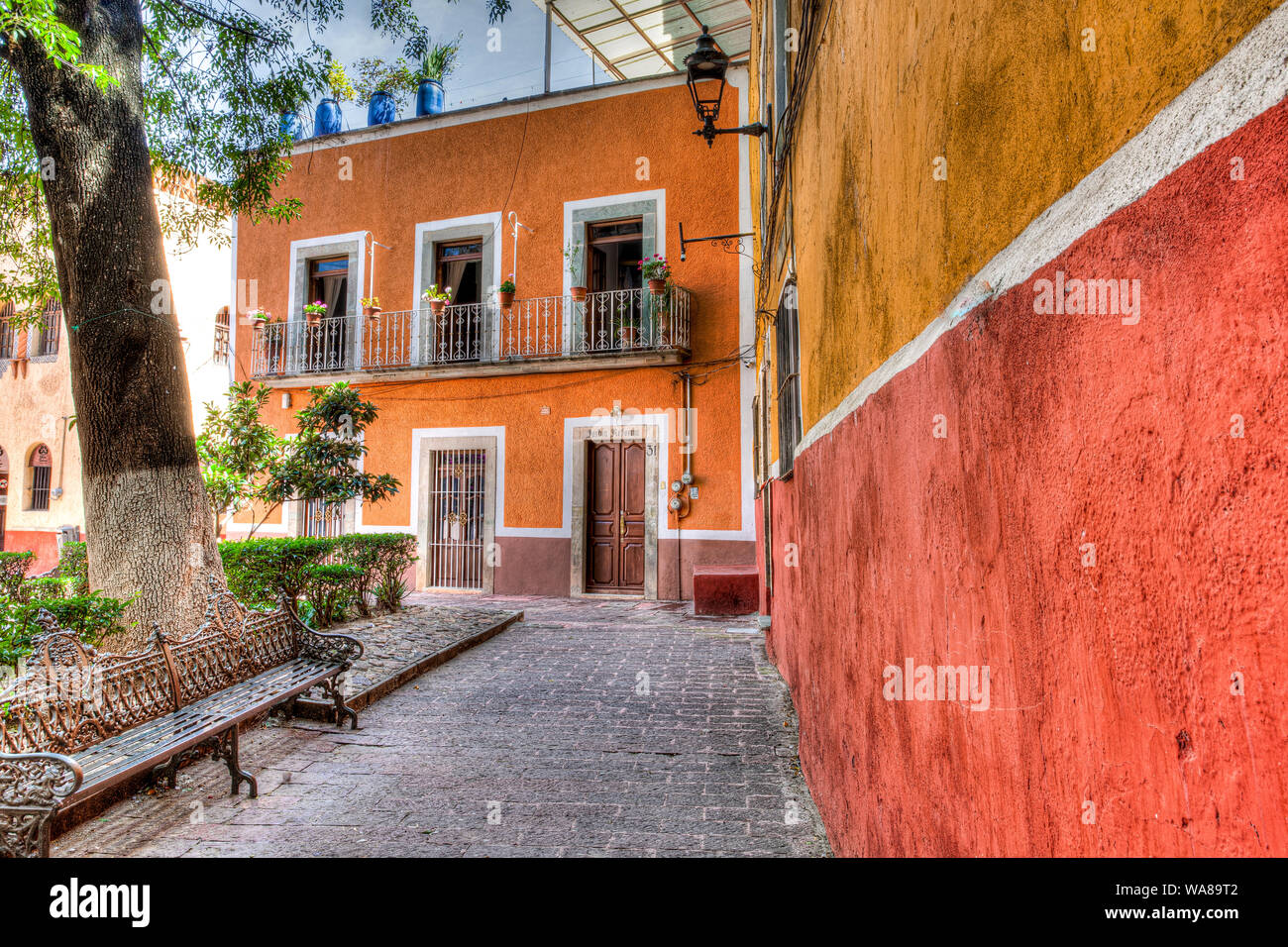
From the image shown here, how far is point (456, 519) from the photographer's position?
43.4ft

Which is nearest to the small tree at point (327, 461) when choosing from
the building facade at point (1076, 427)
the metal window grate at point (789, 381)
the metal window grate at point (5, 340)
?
the metal window grate at point (789, 381)

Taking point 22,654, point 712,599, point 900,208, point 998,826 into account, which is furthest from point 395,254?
point 998,826

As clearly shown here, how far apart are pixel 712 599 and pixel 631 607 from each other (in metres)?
1.50

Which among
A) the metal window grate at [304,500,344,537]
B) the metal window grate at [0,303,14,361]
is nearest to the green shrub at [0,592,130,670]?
the metal window grate at [304,500,344,537]

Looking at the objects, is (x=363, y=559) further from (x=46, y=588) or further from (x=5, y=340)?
(x=5, y=340)

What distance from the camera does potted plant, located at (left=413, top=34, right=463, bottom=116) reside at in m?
14.3

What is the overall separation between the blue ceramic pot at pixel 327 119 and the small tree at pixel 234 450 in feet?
27.5

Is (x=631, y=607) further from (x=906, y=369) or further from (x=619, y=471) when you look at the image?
(x=906, y=369)

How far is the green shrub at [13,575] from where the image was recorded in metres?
6.28

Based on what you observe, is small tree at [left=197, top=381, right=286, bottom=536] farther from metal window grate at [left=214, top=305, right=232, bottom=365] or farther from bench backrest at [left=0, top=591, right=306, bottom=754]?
metal window grate at [left=214, top=305, right=232, bottom=365]

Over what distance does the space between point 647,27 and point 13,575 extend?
12.0 meters

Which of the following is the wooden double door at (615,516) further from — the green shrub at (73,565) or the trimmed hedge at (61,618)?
the trimmed hedge at (61,618)

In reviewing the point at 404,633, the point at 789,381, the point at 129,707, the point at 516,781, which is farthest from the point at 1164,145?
the point at 404,633

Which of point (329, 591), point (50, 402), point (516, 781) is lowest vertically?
point (516, 781)
